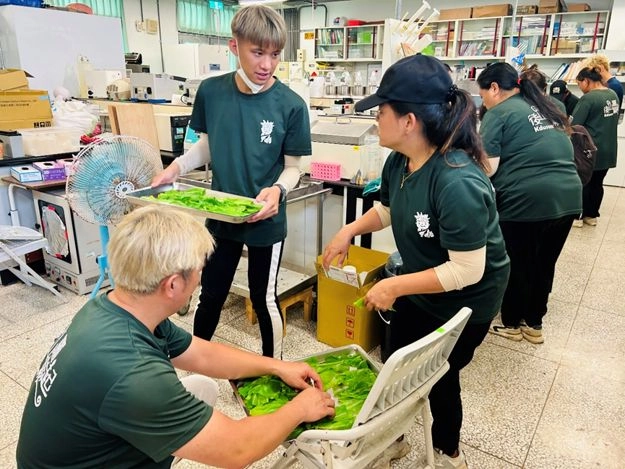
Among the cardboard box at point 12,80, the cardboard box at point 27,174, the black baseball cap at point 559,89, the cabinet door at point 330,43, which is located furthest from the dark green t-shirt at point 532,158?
the cabinet door at point 330,43

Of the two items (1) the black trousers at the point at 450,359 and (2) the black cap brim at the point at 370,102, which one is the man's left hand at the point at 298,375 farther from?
(2) the black cap brim at the point at 370,102

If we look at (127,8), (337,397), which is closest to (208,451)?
(337,397)

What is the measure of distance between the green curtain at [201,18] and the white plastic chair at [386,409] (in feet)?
30.7

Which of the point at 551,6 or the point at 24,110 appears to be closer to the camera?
the point at 24,110

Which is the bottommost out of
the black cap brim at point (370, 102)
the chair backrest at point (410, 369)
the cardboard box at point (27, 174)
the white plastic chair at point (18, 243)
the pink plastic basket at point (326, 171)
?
the white plastic chair at point (18, 243)

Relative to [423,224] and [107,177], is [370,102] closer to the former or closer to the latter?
[423,224]

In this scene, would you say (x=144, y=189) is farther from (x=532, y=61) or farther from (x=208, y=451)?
(x=532, y=61)

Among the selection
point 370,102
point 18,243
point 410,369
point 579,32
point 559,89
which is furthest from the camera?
point 579,32

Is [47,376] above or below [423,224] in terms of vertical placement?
below

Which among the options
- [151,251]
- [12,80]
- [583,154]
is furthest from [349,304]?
[12,80]

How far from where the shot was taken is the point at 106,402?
2.66 feet

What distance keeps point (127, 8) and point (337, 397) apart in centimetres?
877

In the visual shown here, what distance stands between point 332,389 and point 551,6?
7.27 meters

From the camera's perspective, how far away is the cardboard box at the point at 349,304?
2316 mm
